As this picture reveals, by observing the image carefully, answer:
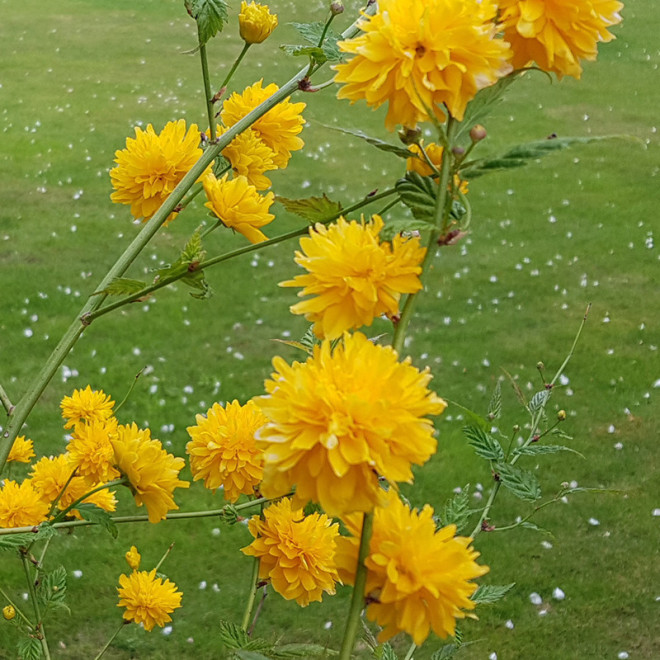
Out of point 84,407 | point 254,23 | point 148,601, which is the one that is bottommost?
point 148,601

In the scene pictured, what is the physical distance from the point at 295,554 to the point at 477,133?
0.57 meters

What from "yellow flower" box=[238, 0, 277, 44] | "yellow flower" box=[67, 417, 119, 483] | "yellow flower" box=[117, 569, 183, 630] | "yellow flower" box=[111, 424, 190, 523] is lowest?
"yellow flower" box=[117, 569, 183, 630]

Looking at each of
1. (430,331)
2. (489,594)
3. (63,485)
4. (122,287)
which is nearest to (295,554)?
(489,594)

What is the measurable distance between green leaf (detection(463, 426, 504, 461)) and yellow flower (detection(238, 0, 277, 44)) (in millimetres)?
513

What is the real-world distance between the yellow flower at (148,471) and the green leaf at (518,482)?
427 millimetres

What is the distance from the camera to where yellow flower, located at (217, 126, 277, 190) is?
2.86 feet

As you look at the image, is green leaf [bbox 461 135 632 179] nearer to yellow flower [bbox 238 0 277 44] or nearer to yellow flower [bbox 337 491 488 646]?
yellow flower [bbox 337 491 488 646]

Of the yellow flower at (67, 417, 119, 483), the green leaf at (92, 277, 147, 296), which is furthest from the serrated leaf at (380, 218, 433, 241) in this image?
the yellow flower at (67, 417, 119, 483)

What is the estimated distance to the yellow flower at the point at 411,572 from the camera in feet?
1.49

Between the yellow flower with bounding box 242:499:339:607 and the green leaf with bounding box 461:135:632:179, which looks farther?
the yellow flower with bounding box 242:499:339:607

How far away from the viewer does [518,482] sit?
106 centimetres

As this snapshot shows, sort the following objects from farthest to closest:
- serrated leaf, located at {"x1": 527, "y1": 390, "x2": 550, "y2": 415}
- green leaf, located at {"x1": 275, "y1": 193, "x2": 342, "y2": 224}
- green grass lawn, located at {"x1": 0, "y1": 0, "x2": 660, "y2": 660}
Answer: green grass lawn, located at {"x1": 0, "y1": 0, "x2": 660, "y2": 660} → serrated leaf, located at {"x1": 527, "y1": 390, "x2": 550, "y2": 415} → green leaf, located at {"x1": 275, "y1": 193, "x2": 342, "y2": 224}

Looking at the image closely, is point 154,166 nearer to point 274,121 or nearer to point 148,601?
point 274,121

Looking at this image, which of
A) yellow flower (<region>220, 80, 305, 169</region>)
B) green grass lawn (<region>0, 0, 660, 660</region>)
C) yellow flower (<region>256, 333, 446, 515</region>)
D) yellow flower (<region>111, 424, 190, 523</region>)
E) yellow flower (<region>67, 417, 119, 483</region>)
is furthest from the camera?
green grass lawn (<region>0, 0, 660, 660</region>)
